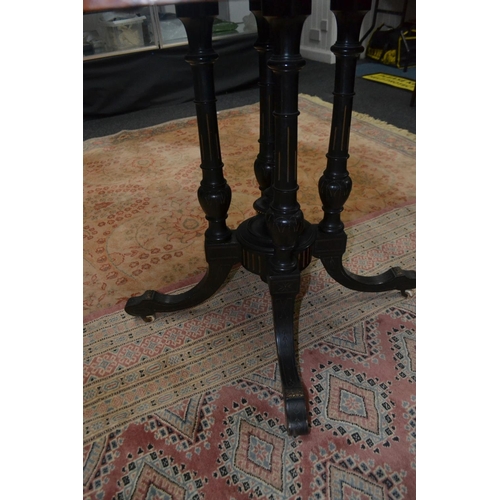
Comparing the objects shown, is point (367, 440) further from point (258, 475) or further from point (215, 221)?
point (215, 221)

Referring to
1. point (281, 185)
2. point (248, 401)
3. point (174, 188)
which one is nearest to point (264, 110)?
point (281, 185)

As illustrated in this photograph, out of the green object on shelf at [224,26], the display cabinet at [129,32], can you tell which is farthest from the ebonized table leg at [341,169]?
the green object on shelf at [224,26]

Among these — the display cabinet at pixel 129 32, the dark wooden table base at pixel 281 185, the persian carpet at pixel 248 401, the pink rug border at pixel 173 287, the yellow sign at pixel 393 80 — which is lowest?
the persian carpet at pixel 248 401

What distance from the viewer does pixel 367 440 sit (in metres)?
0.87

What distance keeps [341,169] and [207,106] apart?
345 millimetres

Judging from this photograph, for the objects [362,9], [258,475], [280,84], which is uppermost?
[362,9]

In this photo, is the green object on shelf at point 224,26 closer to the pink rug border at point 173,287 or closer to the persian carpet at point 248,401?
the pink rug border at point 173,287

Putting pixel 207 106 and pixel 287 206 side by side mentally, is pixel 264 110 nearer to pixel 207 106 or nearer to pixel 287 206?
pixel 207 106

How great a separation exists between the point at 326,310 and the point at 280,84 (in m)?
0.64

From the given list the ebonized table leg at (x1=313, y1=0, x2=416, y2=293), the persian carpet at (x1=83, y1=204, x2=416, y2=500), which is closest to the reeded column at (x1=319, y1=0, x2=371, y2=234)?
the ebonized table leg at (x1=313, y1=0, x2=416, y2=293)

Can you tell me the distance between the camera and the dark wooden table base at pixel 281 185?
0.80 m

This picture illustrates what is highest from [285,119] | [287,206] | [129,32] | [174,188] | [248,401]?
[129,32]

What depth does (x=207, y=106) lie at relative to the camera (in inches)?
36.5

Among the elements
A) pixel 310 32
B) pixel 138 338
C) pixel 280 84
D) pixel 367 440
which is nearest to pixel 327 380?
pixel 367 440
